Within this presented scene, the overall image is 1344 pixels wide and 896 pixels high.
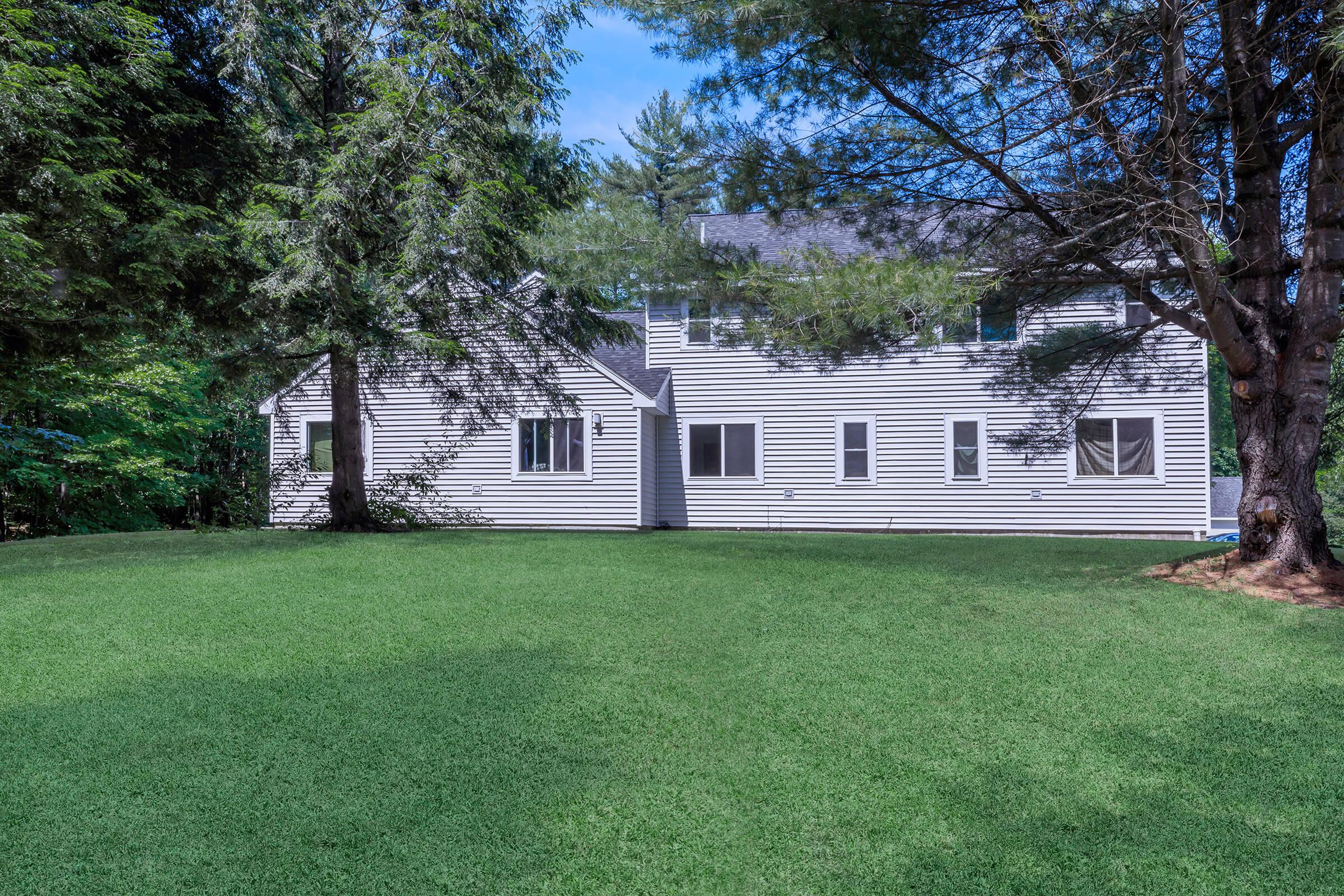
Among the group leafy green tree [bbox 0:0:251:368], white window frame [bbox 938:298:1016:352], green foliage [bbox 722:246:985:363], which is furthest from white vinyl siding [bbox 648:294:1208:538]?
leafy green tree [bbox 0:0:251:368]

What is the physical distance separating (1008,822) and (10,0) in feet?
35.8

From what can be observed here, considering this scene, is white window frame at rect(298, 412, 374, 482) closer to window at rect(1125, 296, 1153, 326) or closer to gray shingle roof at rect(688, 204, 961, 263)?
gray shingle roof at rect(688, 204, 961, 263)

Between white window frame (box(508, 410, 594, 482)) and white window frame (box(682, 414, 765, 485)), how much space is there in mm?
1754

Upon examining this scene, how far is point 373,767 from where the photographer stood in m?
3.02

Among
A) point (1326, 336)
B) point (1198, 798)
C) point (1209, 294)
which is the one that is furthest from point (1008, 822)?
point (1326, 336)

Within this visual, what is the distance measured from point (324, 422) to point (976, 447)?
12.0 m

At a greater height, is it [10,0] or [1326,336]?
[10,0]

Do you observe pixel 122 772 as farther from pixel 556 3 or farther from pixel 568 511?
pixel 568 511

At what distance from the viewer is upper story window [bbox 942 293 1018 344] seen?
6.42m

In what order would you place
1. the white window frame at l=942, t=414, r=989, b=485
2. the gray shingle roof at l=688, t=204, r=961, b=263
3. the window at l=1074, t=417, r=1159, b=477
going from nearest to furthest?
the gray shingle roof at l=688, t=204, r=961, b=263 < the window at l=1074, t=417, r=1159, b=477 < the white window frame at l=942, t=414, r=989, b=485

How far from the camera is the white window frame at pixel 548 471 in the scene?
15.0m

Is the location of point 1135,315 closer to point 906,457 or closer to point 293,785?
point 906,457

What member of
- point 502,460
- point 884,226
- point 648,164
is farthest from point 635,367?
point 648,164

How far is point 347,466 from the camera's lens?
1069 cm
